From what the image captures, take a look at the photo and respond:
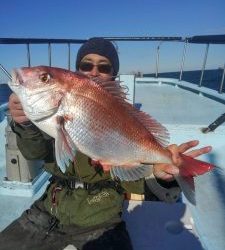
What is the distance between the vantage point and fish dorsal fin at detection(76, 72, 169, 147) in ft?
7.09

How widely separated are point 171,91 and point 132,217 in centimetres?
795

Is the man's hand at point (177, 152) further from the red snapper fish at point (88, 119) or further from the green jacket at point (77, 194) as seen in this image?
the green jacket at point (77, 194)

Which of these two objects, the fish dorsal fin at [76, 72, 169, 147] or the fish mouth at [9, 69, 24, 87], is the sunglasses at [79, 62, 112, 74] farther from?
the fish mouth at [9, 69, 24, 87]

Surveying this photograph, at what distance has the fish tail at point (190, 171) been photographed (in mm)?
2180

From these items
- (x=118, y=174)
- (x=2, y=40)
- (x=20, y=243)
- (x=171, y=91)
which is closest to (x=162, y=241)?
(x=118, y=174)

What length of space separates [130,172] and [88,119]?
0.48 m

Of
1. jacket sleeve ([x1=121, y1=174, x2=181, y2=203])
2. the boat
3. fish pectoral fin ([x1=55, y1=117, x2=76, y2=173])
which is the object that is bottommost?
the boat

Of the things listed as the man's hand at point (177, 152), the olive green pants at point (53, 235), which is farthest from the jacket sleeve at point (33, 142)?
the man's hand at point (177, 152)

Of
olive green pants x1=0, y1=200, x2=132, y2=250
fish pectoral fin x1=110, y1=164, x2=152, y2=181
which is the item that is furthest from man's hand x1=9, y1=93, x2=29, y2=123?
olive green pants x1=0, y1=200, x2=132, y2=250

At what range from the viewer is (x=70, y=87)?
207 cm

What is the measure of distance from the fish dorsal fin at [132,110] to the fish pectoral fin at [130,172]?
0.21 metres

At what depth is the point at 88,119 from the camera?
2.08m

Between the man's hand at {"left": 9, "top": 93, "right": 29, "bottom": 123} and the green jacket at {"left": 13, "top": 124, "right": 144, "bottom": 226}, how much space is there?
166 mm

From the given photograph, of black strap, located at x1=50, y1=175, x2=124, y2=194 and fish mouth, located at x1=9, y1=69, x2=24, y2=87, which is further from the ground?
fish mouth, located at x1=9, y1=69, x2=24, y2=87
